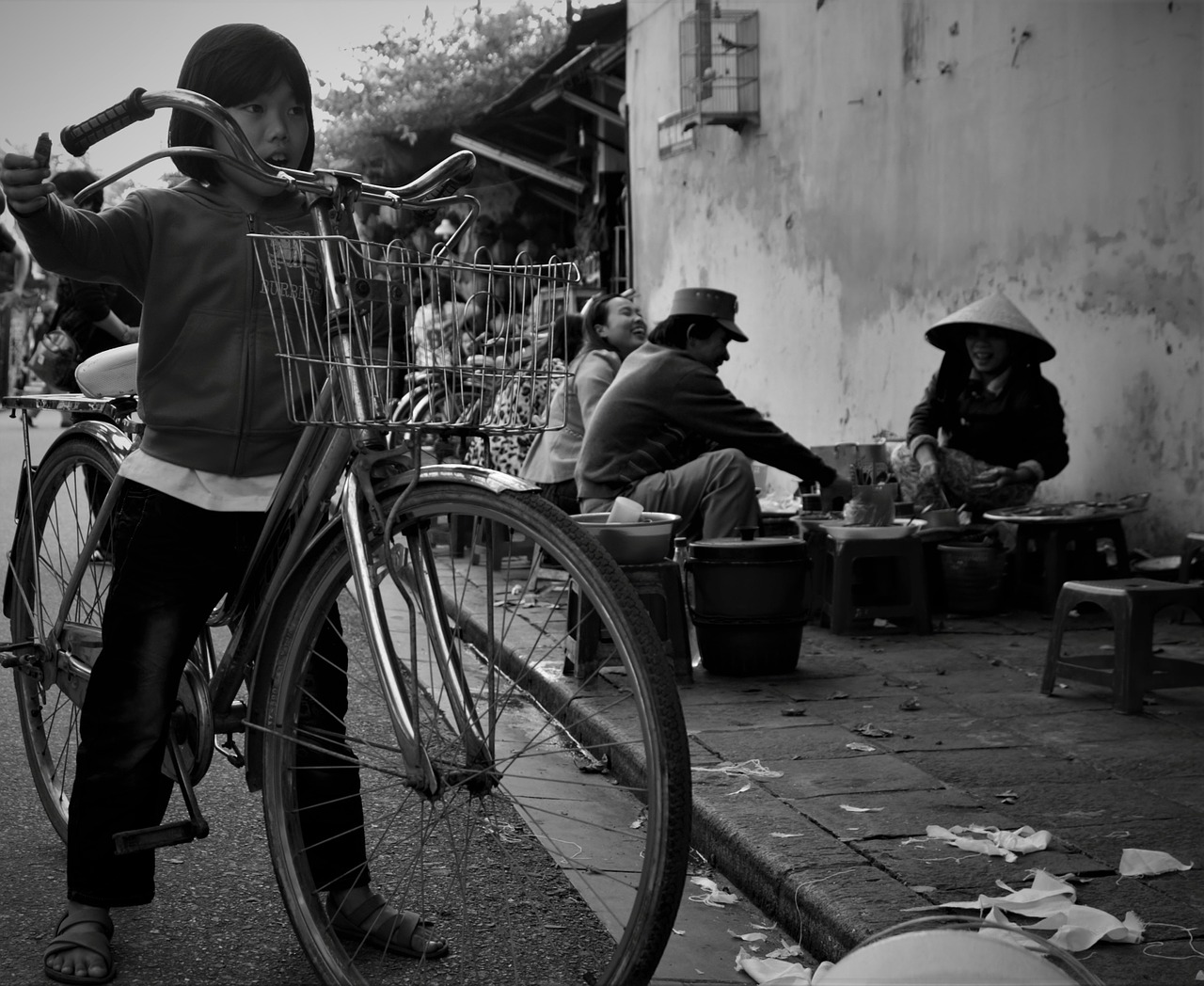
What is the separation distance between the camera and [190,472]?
3.02 meters

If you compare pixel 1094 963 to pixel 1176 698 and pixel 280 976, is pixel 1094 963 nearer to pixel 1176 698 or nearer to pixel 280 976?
pixel 280 976

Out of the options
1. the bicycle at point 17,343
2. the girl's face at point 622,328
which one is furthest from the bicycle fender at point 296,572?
the bicycle at point 17,343

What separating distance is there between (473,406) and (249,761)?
39.3 inches

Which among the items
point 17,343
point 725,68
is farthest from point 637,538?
point 17,343

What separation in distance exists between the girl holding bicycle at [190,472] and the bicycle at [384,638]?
7 centimetres

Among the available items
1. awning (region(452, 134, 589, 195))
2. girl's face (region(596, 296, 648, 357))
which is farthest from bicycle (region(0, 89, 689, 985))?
awning (region(452, 134, 589, 195))

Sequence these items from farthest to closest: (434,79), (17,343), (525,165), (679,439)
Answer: (17,343), (434,79), (525,165), (679,439)

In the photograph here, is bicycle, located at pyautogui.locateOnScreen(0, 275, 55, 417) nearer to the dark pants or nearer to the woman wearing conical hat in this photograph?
the woman wearing conical hat

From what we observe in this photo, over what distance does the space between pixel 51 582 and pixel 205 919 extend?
1179 millimetres

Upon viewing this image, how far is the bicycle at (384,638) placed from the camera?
240cm

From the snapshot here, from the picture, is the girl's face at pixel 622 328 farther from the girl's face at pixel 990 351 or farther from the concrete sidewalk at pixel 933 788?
the concrete sidewalk at pixel 933 788

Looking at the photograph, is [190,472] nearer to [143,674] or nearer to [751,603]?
[143,674]

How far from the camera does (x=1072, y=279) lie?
25.7ft

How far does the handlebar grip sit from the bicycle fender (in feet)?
2.62
